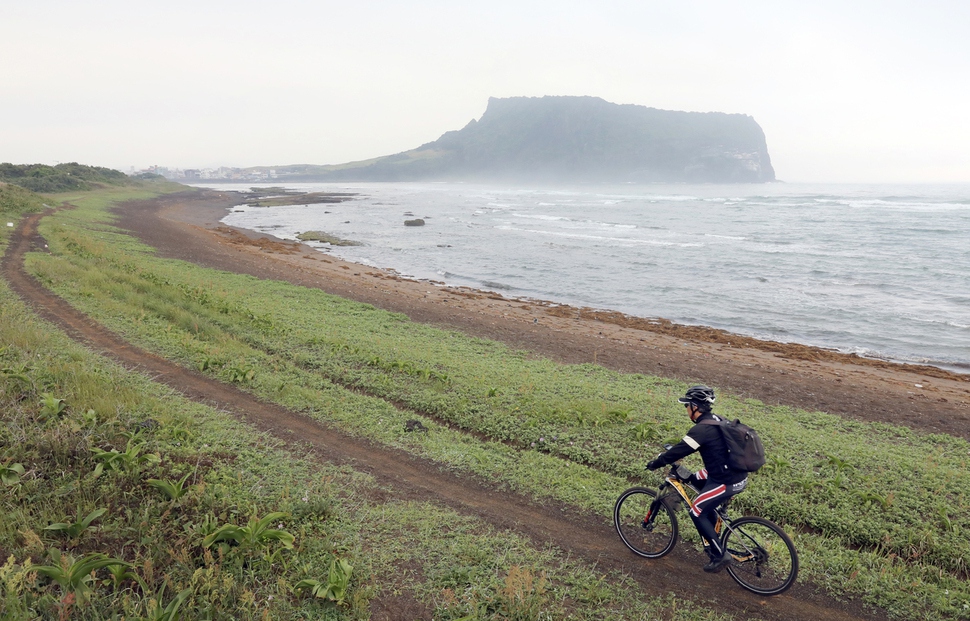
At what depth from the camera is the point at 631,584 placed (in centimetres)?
575

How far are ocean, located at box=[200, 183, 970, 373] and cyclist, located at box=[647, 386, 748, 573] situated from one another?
18826 millimetres

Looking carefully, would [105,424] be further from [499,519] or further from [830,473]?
[830,473]

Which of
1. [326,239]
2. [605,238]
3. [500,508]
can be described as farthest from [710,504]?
[605,238]

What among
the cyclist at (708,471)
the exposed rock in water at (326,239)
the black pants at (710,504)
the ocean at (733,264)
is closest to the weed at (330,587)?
the cyclist at (708,471)

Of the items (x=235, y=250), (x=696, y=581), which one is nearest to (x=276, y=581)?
(x=696, y=581)

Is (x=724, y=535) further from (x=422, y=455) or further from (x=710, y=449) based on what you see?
(x=422, y=455)

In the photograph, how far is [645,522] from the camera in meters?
6.48

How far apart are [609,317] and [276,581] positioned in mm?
20870

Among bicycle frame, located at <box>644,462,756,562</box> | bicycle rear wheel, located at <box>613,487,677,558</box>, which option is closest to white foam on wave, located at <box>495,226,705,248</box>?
bicycle rear wheel, located at <box>613,487,677,558</box>

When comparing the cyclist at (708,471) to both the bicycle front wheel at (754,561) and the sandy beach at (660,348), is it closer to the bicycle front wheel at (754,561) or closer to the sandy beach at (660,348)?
the bicycle front wheel at (754,561)

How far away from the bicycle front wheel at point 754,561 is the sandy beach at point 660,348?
26.9 feet

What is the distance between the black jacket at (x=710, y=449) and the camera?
5.36 metres

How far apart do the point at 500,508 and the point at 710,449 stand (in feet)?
9.99

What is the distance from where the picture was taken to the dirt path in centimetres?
563
